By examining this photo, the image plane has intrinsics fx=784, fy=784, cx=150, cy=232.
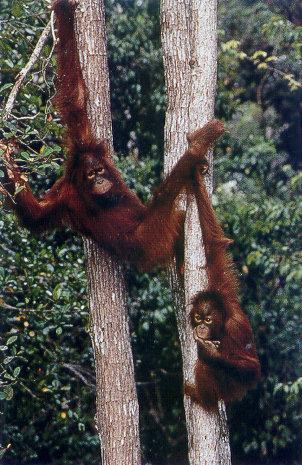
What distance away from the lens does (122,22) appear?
5.42m

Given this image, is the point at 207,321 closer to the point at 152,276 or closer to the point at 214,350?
the point at 214,350

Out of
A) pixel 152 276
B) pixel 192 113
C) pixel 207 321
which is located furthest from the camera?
pixel 152 276

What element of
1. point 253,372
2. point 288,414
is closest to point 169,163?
point 253,372

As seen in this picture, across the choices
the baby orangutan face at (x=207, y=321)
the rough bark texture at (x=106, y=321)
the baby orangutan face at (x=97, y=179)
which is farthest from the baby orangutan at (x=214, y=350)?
the baby orangutan face at (x=97, y=179)

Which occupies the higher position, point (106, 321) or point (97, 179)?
point (97, 179)

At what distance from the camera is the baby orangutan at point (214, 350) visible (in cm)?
339

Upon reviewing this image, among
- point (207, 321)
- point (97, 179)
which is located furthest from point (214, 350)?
point (97, 179)

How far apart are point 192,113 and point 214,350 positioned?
1037 millimetres

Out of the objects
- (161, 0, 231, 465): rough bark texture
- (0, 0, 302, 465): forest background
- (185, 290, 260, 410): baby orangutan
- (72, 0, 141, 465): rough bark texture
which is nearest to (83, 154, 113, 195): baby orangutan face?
(72, 0, 141, 465): rough bark texture

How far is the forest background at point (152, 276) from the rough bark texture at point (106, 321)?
1.44 ft

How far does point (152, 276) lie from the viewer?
16.1ft

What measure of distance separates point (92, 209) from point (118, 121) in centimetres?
199

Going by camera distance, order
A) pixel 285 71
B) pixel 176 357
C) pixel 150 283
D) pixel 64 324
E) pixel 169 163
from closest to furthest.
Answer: pixel 169 163
pixel 64 324
pixel 150 283
pixel 176 357
pixel 285 71

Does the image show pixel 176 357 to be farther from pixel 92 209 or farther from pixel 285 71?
pixel 285 71
